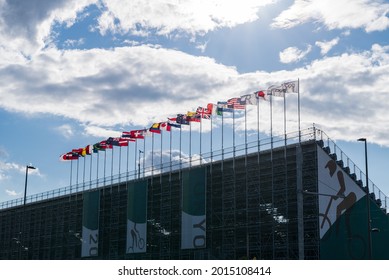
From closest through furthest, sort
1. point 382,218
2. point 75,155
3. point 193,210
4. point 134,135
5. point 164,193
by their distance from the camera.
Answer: point 382,218 → point 193,210 → point 164,193 → point 134,135 → point 75,155

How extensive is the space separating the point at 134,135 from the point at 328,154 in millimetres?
29603

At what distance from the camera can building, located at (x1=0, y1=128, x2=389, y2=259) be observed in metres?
59.5

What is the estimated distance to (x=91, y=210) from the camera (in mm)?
84625

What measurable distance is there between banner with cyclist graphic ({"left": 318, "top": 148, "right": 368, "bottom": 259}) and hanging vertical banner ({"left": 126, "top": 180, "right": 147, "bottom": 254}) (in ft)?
81.0

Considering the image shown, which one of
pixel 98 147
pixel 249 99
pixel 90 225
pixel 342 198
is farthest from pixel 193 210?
pixel 98 147

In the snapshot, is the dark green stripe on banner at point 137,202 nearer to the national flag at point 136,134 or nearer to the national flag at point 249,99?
the national flag at point 136,134

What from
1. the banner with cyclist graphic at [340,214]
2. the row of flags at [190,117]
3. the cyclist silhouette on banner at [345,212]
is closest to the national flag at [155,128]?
the row of flags at [190,117]

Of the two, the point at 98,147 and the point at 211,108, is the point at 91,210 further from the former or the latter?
the point at 211,108

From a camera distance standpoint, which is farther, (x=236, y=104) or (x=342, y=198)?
(x=236, y=104)

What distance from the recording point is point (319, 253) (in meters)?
58.0

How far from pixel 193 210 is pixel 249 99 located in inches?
529

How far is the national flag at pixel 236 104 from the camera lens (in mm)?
67750

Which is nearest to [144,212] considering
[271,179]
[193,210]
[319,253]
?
[193,210]
